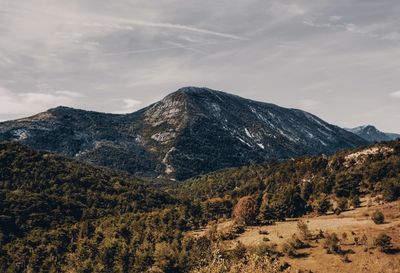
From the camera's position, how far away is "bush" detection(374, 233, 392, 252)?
321 ft

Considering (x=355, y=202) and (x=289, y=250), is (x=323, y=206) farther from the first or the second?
(x=289, y=250)

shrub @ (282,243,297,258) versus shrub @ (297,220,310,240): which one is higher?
shrub @ (297,220,310,240)

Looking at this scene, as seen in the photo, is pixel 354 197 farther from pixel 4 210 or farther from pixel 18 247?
pixel 4 210

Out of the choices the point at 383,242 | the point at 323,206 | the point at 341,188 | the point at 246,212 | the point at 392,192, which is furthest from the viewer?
the point at 341,188

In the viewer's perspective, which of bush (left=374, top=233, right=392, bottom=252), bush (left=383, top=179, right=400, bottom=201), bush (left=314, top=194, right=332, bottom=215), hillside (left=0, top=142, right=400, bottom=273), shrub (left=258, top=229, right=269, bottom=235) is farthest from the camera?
bush (left=314, top=194, right=332, bottom=215)

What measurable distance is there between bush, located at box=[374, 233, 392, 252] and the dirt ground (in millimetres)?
1251

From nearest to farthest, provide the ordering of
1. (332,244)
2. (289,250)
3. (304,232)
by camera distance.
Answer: (332,244)
(289,250)
(304,232)

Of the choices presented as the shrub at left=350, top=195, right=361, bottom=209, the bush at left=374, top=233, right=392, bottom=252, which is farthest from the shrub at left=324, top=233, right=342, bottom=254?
the shrub at left=350, top=195, right=361, bottom=209

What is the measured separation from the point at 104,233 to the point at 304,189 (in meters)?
81.1

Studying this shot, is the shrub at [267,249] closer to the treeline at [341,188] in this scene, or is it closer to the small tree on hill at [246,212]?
the small tree on hill at [246,212]

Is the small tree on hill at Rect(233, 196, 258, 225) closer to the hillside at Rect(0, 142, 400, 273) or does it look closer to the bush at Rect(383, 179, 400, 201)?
the hillside at Rect(0, 142, 400, 273)

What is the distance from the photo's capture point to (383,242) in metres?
98.2

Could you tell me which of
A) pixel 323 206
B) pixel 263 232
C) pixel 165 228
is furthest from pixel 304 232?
pixel 165 228

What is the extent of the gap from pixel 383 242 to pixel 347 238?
10599 millimetres
